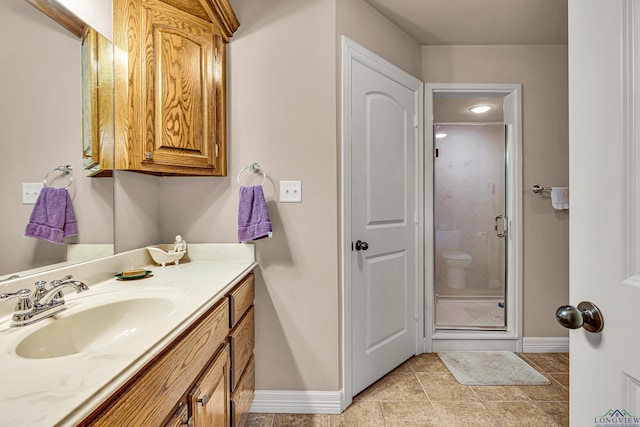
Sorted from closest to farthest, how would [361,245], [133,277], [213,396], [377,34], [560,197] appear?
[213,396], [133,277], [361,245], [377,34], [560,197]

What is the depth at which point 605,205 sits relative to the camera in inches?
23.5

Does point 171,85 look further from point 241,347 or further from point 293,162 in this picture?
point 241,347

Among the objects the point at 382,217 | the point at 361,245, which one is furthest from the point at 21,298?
the point at 382,217

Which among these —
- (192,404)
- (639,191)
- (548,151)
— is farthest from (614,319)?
(548,151)

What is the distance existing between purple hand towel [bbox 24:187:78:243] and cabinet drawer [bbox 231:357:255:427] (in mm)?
928

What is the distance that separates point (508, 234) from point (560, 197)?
454 mm

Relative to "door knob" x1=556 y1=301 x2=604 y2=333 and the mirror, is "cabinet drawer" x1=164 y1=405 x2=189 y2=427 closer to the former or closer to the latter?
the mirror

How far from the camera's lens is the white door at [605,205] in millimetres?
539

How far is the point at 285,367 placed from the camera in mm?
1810

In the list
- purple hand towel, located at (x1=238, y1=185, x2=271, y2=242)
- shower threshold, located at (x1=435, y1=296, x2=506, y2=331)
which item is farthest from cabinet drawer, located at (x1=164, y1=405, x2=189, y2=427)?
shower threshold, located at (x1=435, y1=296, x2=506, y2=331)

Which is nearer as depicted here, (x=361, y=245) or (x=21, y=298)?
(x=21, y=298)

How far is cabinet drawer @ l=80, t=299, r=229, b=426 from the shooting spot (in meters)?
0.60

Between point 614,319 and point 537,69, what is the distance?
264 centimetres

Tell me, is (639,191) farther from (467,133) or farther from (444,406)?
(467,133)
